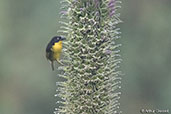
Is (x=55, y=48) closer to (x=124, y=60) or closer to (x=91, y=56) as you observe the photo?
(x=91, y=56)

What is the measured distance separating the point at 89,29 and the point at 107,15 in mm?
310

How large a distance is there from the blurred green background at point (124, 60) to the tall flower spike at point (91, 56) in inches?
509

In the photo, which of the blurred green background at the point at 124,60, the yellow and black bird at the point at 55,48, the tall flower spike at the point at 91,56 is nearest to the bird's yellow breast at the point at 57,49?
the yellow and black bird at the point at 55,48

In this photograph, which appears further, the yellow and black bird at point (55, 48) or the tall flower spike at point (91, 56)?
the yellow and black bird at point (55, 48)

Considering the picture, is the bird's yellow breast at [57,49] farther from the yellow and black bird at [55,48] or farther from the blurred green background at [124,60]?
the blurred green background at [124,60]

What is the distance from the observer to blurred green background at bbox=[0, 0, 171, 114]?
2122 cm

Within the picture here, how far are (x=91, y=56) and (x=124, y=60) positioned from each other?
46.1 ft

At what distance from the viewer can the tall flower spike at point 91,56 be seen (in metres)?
7.31

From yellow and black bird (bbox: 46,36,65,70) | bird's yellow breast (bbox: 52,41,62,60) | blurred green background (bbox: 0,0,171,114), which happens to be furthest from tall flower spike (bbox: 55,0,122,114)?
blurred green background (bbox: 0,0,171,114)

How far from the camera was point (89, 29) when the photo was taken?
729 cm

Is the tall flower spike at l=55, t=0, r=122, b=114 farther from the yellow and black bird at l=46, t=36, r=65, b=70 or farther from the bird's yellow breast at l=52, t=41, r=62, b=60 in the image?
→ the bird's yellow breast at l=52, t=41, r=62, b=60
